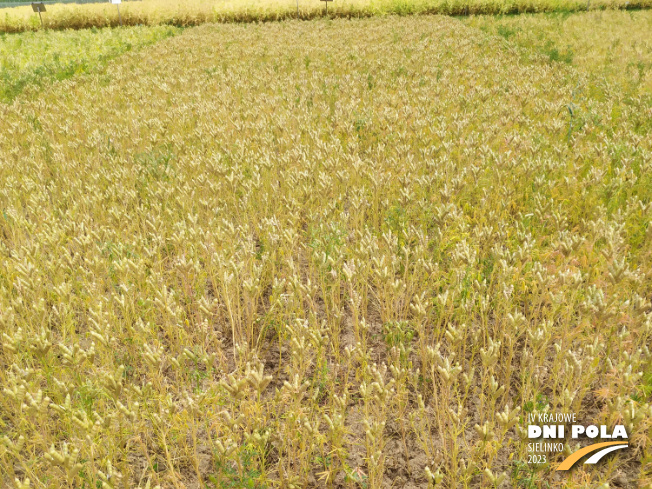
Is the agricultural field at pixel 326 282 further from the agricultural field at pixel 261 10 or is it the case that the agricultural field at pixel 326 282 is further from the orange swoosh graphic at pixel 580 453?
the agricultural field at pixel 261 10

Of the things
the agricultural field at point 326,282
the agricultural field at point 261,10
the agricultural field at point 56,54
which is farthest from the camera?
the agricultural field at point 261,10

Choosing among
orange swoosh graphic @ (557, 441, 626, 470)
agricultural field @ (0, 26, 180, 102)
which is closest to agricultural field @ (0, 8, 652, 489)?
orange swoosh graphic @ (557, 441, 626, 470)

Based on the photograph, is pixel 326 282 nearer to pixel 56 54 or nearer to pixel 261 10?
pixel 56 54

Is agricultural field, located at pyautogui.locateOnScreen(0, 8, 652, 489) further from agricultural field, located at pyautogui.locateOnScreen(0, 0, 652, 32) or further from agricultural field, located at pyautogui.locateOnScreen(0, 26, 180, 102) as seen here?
agricultural field, located at pyautogui.locateOnScreen(0, 0, 652, 32)

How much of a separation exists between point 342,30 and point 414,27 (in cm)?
333

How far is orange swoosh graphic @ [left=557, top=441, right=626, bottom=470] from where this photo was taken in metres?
2.24

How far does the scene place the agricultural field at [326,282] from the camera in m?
2.37

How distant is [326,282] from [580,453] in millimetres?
2215

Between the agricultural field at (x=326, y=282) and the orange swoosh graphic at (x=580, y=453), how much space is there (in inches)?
2.2

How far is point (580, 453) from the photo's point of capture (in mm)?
2271

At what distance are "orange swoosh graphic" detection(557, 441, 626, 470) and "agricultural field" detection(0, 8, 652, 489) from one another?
56 mm

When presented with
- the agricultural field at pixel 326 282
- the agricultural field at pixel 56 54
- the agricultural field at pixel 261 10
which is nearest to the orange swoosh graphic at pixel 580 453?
the agricultural field at pixel 326 282

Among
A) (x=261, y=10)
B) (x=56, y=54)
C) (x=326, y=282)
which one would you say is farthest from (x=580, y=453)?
(x=261, y=10)

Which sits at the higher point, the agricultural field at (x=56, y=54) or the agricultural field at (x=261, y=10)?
the agricultural field at (x=261, y=10)
